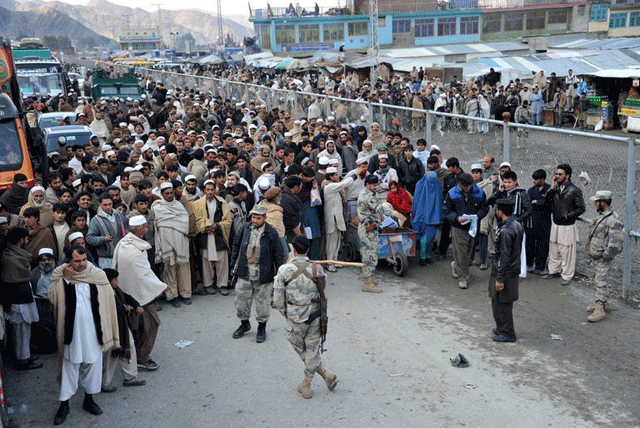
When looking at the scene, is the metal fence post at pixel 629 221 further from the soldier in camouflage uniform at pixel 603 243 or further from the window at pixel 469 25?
the window at pixel 469 25

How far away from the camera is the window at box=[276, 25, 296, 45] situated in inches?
2820

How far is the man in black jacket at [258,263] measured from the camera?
8320 millimetres

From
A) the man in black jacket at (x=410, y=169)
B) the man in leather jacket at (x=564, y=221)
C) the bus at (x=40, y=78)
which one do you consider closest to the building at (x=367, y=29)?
the bus at (x=40, y=78)

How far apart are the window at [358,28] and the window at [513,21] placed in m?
14.8

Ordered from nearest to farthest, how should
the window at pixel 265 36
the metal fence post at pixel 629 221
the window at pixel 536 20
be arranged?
the metal fence post at pixel 629 221 → the window at pixel 265 36 → the window at pixel 536 20

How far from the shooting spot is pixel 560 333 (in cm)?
846

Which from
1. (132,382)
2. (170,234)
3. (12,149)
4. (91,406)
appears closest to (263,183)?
(170,234)

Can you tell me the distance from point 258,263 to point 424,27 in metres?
66.8

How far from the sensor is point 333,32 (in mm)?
71312

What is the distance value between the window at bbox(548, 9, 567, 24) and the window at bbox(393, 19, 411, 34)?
50.6ft

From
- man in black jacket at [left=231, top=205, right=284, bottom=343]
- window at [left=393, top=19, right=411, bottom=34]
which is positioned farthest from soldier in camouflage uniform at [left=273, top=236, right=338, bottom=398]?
window at [left=393, top=19, right=411, bottom=34]

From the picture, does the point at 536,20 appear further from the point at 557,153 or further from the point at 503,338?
the point at 503,338

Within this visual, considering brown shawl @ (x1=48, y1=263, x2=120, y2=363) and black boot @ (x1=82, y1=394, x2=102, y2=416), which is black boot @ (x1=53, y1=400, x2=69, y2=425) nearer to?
black boot @ (x1=82, y1=394, x2=102, y2=416)

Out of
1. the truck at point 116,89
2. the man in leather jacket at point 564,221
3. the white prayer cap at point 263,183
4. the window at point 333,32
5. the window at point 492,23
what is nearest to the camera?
the man in leather jacket at point 564,221
